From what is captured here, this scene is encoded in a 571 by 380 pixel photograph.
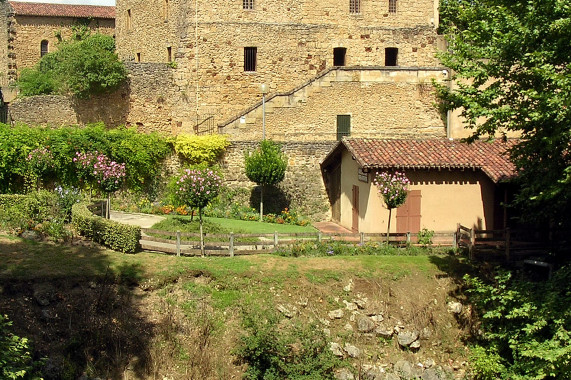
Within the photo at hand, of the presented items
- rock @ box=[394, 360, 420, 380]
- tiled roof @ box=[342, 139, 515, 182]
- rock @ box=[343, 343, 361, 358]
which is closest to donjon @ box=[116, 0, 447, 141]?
tiled roof @ box=[342, 139, 515, 182]

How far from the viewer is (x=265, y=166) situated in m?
28.8

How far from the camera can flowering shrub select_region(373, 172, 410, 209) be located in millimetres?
23484

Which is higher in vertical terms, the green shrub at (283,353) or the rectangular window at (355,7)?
the rectangular window at (355,7)

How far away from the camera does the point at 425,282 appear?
22078 millimetres

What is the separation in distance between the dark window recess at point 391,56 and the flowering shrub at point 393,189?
540 inches

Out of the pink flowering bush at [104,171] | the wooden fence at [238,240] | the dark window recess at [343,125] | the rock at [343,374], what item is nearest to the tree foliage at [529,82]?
the wooden fence at [238,240]

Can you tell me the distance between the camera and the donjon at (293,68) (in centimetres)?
3189

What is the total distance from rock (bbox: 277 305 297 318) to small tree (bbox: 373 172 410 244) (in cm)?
492

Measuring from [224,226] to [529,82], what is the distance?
467 inches

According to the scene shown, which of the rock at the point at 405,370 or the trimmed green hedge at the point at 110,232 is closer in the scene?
the rock at the point at 405,370

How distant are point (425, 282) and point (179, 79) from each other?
1672cm

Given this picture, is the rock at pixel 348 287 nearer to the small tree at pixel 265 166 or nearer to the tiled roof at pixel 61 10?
the small tree at pixel 265 166

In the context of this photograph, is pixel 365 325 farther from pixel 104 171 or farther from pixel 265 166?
pixel 104 171

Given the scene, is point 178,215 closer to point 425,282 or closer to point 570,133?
point 425,282
